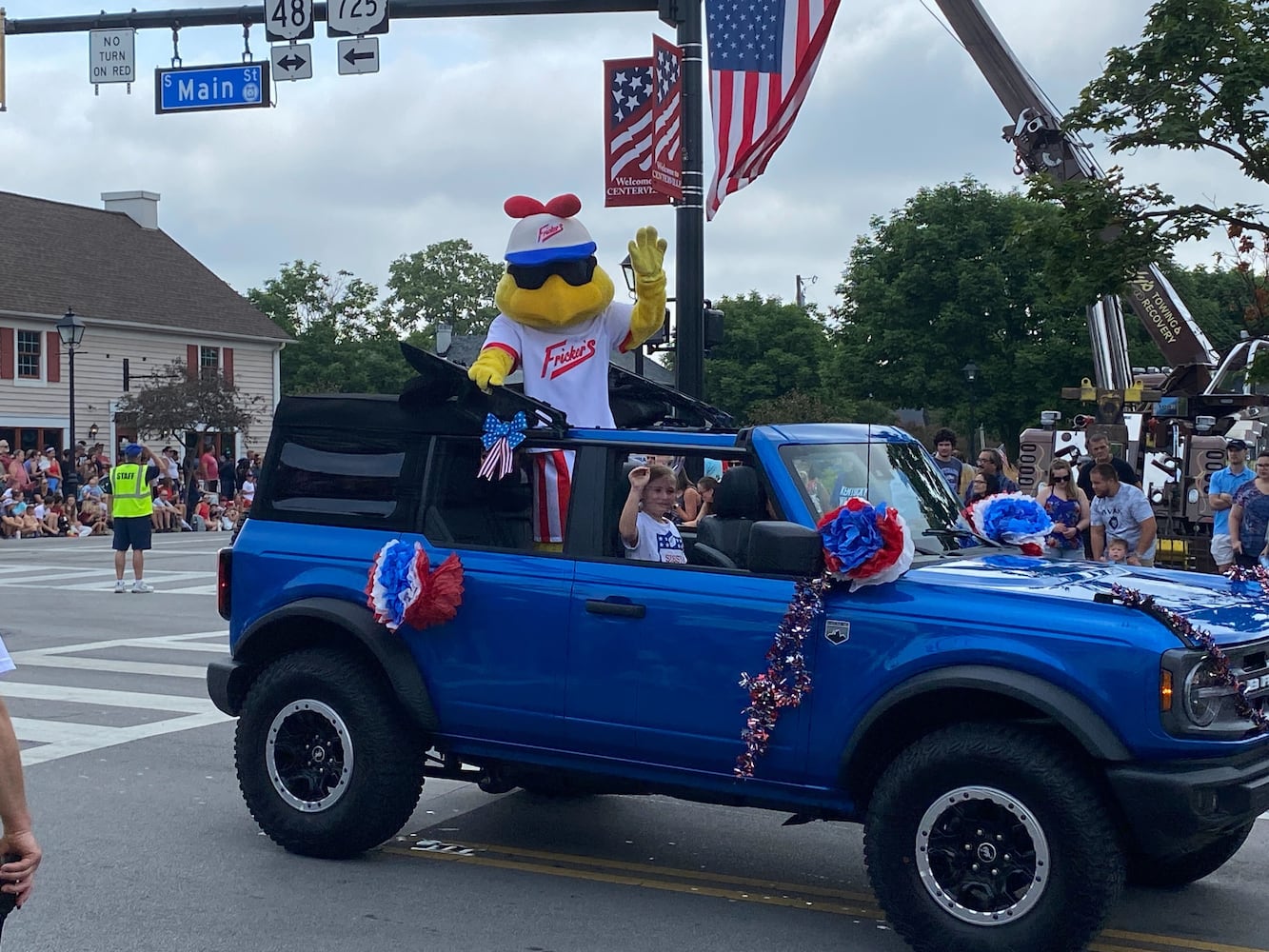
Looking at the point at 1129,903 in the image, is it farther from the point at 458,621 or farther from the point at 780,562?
the point at 458,621

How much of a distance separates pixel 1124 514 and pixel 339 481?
784cm

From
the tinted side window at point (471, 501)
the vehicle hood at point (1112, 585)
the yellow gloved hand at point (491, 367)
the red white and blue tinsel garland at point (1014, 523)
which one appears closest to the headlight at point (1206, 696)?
the vehicle hood at point (1112, 585)

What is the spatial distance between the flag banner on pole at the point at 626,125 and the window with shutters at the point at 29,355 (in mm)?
34064

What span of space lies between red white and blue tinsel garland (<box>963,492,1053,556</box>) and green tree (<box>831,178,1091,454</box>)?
45.3 meters

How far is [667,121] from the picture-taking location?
38.9 ft

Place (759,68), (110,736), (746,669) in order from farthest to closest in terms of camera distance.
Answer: (759,68), (110,736), (746,669)

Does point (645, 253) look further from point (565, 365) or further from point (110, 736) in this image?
point (110, 736)

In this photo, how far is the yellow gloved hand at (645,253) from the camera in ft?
24.9

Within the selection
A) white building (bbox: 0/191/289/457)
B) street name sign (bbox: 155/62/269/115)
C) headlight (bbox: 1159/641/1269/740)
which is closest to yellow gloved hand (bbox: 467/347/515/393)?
headlight (bbox: 1159/641/1269/740)

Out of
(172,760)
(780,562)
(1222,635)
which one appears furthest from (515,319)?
(1222,635)

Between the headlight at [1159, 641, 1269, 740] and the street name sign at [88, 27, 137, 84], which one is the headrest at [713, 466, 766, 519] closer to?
the headlight at [1159, 641, 1269, 740]

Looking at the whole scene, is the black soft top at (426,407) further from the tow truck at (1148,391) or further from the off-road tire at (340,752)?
the tow truck at (1148,391)

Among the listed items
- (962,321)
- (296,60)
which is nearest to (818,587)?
(296,60)

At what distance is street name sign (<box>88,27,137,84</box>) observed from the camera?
1695 centimetres
